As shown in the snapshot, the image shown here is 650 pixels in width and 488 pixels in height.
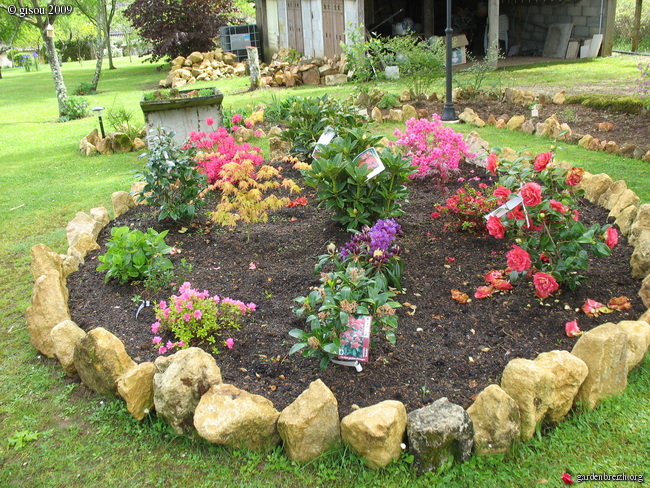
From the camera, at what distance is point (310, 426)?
257 cm

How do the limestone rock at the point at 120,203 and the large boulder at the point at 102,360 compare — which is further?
the limestone rock at the point at 120,203

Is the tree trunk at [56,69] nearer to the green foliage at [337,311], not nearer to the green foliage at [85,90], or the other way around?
the green foliage at [85,90]

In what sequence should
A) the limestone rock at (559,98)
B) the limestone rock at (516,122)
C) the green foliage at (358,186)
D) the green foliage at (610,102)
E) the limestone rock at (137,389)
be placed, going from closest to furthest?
the limestone rock at (137,389) < the green foliage at (358,186) < the green foliage at (610,102) < the limestone rock at (516,122) < the limestone rock at (559,98)

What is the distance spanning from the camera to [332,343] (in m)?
→ 2.86

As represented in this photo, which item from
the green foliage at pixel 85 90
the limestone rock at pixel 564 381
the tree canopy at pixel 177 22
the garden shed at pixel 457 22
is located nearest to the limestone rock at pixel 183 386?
the limestone rock at pixel 564 381

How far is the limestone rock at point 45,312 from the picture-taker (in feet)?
11.5

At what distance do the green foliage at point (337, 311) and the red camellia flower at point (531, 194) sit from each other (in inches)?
40.3

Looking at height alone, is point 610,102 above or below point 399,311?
above

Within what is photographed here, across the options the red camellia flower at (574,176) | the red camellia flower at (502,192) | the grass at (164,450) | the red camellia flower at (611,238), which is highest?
the red camellia flower at (574,176)

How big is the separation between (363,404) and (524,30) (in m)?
16.9

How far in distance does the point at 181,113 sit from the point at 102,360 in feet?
17.8

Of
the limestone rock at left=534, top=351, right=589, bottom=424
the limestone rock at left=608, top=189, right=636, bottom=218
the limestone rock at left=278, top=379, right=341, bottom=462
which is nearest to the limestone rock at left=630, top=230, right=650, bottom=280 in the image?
the limestone rock at left=608, top=189, right=636, bottom=218

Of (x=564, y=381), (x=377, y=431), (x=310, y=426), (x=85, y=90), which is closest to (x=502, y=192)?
(x=564, y=381)

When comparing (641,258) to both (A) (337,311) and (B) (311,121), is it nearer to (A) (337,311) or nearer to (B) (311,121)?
(A) (337,311)
